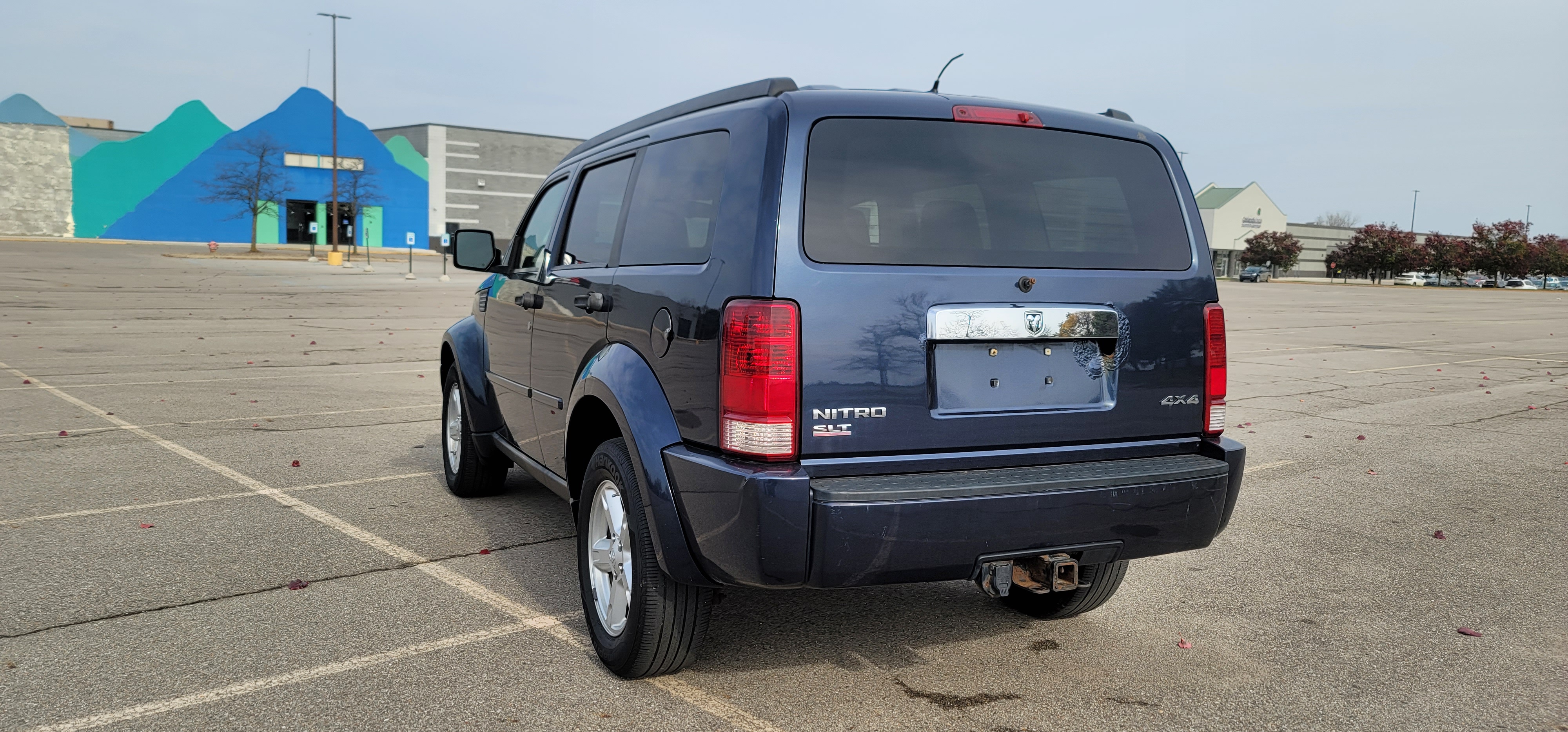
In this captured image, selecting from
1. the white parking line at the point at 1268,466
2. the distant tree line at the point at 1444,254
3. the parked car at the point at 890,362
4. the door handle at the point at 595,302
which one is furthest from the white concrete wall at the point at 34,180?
the distant tree line at the point at 1444,254

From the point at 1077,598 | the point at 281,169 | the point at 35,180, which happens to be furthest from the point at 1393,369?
the point at 35,180

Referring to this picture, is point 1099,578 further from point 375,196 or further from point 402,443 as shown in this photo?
point 375,196

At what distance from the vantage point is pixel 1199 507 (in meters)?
3.56

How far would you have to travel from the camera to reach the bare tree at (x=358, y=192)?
208ft

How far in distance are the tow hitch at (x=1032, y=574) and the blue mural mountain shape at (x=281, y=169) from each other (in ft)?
222

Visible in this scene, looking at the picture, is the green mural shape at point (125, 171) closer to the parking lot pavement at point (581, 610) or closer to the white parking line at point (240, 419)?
the white parking line at point (240, 419)

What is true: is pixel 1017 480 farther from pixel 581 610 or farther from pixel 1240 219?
pixel 1240 219

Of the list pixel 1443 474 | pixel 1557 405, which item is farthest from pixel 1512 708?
pixel 1557 405

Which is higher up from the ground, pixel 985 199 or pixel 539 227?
pixel 985 199

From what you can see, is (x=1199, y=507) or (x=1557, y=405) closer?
(x=1199, y=507)

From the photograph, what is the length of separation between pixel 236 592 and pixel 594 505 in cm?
174

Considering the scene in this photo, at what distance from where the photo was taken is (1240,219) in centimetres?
11206

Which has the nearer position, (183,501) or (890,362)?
(890,362)

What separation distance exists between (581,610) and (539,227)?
1940 millimetres
